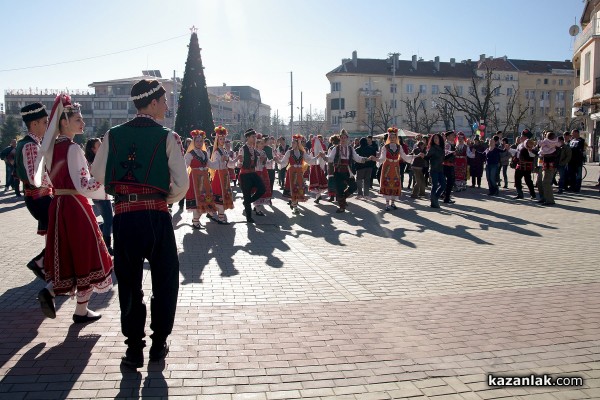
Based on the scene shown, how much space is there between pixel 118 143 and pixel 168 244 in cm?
85

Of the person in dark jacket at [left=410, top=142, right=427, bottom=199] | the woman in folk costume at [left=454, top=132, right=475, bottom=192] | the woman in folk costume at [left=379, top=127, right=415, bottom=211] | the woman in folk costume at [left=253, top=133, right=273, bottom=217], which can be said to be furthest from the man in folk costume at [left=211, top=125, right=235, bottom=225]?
the woman in folk costume at [left=454, top=132, right=475, bottom=192]

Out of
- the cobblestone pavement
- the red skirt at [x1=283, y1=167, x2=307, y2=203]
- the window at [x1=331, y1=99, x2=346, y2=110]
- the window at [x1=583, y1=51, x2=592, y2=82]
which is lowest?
the cobblestone pavement

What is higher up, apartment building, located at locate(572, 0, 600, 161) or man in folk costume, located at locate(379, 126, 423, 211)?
apartment building, located at locate(572, 0, 600, 161)

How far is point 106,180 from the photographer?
418 cm

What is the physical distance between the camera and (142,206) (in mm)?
4137

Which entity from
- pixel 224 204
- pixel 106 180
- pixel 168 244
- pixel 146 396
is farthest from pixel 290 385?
pixel 224 204

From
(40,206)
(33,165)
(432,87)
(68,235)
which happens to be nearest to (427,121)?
(432,87)

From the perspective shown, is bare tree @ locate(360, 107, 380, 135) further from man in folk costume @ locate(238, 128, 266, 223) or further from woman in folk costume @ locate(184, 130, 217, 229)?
woman in folk costume @ locate(184, 130, 217, 229)

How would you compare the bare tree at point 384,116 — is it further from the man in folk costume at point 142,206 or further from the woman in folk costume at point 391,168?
the man in folk costume at point 142,206

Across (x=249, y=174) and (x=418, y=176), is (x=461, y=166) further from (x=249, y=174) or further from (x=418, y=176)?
(x=249, y=174)

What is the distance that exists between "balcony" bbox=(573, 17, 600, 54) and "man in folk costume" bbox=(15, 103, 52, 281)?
111 ft

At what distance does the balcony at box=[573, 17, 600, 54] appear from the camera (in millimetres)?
32188

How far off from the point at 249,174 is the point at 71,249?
7.46 meters

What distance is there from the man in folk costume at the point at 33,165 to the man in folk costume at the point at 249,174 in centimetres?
608
